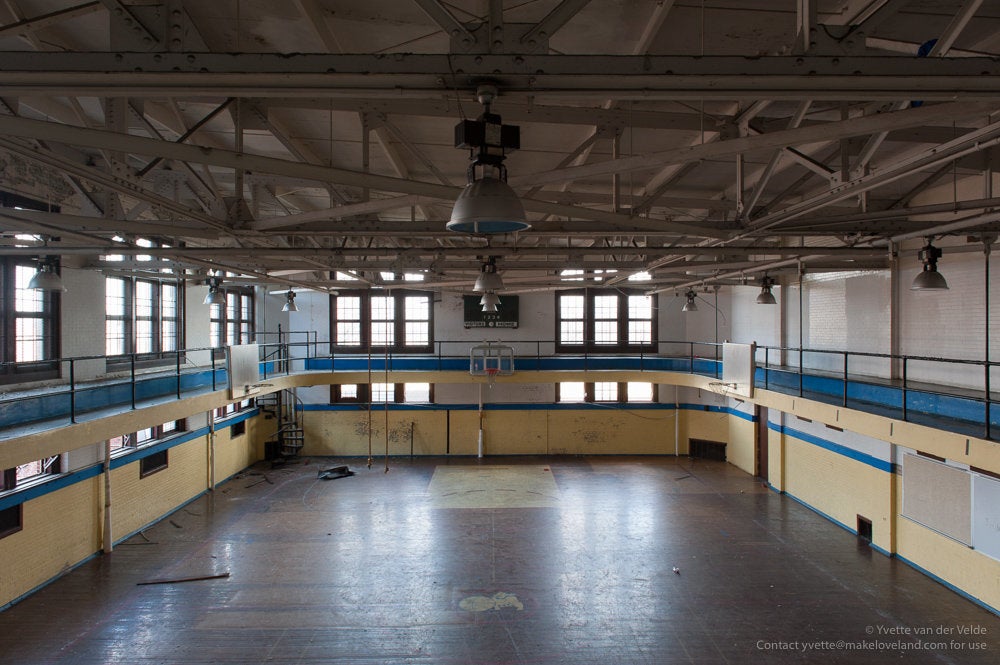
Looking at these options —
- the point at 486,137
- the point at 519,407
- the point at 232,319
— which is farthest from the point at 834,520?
the point at 232,319

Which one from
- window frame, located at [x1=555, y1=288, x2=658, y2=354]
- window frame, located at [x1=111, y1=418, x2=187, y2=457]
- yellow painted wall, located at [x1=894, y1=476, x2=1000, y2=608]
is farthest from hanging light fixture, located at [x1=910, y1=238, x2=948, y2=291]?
window frame, located at [x1=111, y1=418, x2=187, y2=457]

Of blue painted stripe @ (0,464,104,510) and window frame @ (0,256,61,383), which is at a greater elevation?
window frame @ (0,256,61,383)

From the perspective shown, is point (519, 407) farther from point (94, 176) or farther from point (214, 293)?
point (94, 176)

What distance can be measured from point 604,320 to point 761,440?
608cm

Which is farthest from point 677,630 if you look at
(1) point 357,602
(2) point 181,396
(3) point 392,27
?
(2) point 181,396

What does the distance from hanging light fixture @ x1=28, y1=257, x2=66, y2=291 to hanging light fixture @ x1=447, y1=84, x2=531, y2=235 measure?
7.77m

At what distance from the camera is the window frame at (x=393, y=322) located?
17766 mm

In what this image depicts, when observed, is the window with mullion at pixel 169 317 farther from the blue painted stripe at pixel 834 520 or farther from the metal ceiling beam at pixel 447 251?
the blue painted stripe at pixel 834 520

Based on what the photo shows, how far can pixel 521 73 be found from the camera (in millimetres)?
2475

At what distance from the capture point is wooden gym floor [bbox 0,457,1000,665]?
6.46 meters

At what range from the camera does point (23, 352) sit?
902 cm

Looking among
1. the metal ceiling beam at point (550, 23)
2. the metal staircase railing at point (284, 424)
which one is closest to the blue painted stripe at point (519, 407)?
the metal staircase railing at point (284, 424)

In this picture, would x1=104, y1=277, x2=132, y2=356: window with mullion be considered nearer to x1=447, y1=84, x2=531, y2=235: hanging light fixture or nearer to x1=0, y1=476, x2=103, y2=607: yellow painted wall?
x1=0, y1=476, x2=103, y2=607: yellow painted wall

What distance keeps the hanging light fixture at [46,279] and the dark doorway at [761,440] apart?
15079mm
